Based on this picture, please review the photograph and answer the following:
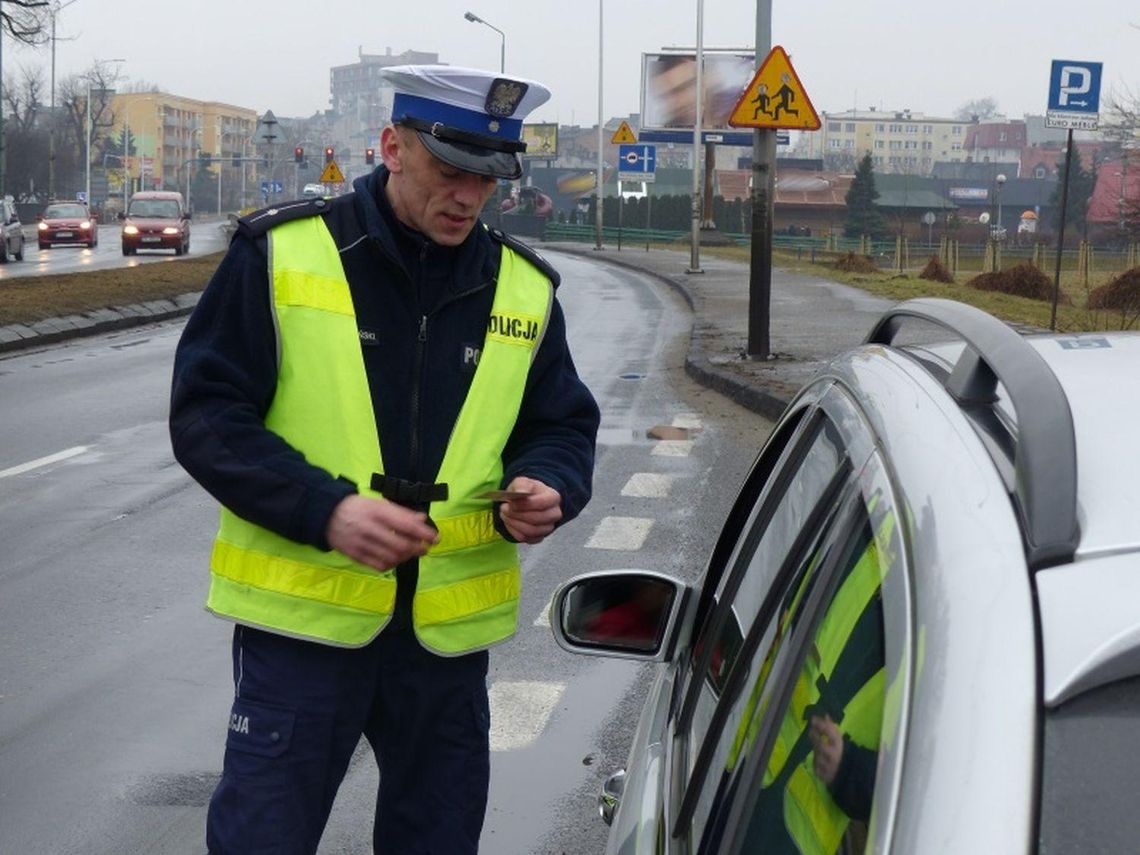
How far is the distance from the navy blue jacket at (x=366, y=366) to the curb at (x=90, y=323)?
18.2 metres

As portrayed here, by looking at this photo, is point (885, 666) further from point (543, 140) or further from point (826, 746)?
point (543, 140)

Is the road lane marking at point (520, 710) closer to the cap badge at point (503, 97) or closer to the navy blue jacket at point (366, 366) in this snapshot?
the navy blue jacket at point (366, 366)

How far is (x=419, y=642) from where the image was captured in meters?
3.16

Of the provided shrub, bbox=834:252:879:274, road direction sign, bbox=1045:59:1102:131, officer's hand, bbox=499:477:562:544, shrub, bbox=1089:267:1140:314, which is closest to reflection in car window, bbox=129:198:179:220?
shrub, bbox=834:252:879:274

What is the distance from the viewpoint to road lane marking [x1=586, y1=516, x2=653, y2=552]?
9.26 metres

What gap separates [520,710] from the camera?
6.26 metres

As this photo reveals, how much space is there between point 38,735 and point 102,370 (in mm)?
13138

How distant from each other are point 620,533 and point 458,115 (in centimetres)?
648

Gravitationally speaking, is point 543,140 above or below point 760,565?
above

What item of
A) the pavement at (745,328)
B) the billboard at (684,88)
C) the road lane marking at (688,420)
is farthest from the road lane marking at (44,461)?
the billboard at (684,88)

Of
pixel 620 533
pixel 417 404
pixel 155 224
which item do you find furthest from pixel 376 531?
pixel 155 224

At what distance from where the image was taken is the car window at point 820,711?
155cm

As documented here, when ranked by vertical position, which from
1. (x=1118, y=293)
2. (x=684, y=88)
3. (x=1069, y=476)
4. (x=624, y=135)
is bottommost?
(x=1118, y=293)

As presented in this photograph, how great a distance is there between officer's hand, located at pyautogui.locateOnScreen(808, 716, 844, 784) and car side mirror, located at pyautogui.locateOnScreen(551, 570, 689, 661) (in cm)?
126
